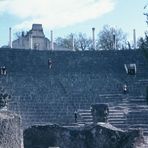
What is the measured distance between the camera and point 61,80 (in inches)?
991

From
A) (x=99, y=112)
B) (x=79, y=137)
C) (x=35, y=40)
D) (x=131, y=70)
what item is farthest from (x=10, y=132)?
(x=35, y=40)

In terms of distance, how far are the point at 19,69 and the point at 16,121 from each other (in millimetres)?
21646

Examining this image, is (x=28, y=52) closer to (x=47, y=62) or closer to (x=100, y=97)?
(x=47, y=62)

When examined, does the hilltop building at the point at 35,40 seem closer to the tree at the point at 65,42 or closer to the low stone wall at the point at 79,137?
the tree at the point at 65,42

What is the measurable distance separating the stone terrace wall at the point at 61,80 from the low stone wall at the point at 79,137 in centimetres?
754

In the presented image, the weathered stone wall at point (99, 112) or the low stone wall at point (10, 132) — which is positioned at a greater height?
the low stone wall at point (10, 132)

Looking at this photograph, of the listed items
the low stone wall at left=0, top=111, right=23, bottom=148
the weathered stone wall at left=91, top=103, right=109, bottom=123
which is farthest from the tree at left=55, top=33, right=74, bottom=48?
the low stone wall at left=0, top=111, right=23, bottom=148

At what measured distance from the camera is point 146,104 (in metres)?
23.0

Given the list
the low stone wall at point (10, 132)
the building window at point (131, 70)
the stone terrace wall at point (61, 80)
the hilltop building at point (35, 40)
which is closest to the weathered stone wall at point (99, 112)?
the stone terrace wall at point (61, 80)

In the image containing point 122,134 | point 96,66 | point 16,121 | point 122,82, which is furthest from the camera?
point 96,66

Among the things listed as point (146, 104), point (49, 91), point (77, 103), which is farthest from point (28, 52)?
point (146, 104)

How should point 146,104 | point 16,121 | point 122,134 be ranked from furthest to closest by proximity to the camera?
point 146,104, point 122,134, point 16,121

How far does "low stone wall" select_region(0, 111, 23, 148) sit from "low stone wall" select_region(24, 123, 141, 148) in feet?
26.3

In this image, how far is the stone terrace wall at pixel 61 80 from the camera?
2231 centimetres
